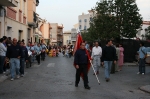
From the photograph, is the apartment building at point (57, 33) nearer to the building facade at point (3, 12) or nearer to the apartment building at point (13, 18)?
the apartment building at point (13, 18)

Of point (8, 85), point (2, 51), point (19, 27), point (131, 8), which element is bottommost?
point (8, 85)

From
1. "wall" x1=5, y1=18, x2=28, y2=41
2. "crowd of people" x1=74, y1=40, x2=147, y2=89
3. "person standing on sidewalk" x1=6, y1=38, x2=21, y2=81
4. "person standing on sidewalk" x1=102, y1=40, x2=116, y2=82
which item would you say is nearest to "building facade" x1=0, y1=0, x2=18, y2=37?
"wall" x1=5, y1=18, x2=28, y2=41

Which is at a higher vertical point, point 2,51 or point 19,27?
point 19,27

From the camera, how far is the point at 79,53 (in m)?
10.8

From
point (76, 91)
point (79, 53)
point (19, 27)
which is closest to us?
point (76, 91)

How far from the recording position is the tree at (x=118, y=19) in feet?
83.5

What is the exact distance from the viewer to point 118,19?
1021 inches

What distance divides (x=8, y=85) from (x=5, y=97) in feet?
8.84

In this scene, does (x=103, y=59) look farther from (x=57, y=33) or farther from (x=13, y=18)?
(x=57, y=33)

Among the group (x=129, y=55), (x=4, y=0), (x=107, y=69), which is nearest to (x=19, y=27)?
(x=4, y=0)

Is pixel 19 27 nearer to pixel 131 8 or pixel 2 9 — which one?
pixel 2 9

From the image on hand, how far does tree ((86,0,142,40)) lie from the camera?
2545 centimetres

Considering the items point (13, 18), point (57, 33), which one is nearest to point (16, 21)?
point (13, 18)

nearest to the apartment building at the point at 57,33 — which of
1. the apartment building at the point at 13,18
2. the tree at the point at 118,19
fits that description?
the apartment building at the point at 13,18
